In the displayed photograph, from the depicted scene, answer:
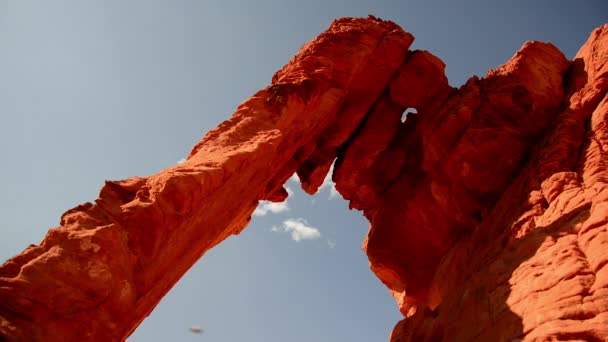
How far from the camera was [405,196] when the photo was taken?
21.8m

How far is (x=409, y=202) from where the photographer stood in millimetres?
21250

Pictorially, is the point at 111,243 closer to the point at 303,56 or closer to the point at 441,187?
the point at 303,56

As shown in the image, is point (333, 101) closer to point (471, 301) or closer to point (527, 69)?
point (527, 69)

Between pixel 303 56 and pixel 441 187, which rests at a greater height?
pixel 303 56

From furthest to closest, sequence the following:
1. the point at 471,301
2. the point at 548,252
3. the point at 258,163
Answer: the point at 258,163 < the point at 471,301 < the point at 548,252

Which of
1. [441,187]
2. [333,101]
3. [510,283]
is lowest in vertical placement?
[510,283]

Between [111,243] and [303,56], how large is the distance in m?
12.8

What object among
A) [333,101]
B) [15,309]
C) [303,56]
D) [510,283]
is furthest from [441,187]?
[15,309]

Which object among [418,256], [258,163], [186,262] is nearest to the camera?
[186,262]

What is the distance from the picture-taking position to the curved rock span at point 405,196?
344 inches

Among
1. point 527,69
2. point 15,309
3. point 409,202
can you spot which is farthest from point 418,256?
point 15,309

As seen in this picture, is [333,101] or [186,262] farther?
[333,101]

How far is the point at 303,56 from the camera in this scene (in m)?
19.7

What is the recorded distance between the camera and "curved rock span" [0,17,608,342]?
8.75 meters
